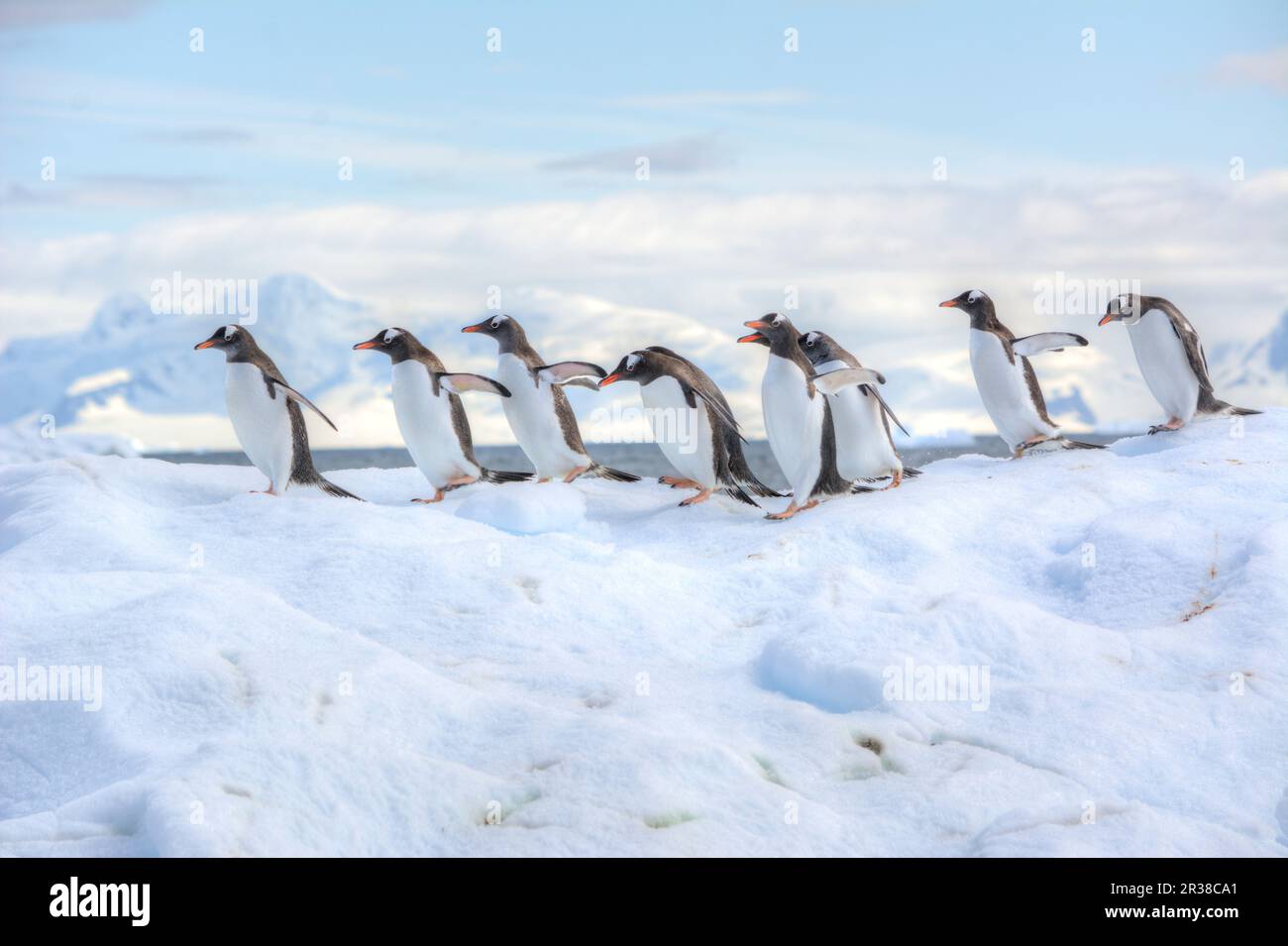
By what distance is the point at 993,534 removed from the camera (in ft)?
20.4

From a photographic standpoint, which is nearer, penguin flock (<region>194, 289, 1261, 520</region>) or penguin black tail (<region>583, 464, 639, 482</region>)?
penguin flock (<region>194, 289, 1261, 520</region>)

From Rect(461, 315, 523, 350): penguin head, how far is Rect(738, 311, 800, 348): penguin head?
179cm

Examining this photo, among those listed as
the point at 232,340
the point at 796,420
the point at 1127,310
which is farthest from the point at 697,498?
the point at 1127,310

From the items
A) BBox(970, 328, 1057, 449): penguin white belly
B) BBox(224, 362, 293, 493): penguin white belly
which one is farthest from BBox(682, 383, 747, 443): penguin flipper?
BBox(224, 362, 293, 493): penguin white belly

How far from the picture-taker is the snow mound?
707cm

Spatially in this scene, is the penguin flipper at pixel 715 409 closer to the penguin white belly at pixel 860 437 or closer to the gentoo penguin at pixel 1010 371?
the penguin white belly at pixel 860 437

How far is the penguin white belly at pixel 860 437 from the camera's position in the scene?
758cm

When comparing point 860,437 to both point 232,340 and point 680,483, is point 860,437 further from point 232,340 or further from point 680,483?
point 232,340

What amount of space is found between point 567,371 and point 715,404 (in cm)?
102

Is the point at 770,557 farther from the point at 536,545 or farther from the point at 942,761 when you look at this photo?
the point at 942,761

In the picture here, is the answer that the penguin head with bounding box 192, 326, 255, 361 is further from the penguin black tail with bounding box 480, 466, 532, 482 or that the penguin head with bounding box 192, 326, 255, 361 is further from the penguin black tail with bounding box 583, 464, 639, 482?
the penguin black tail with bounding box 583, 464, 639, 482

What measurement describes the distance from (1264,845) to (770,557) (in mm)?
2606

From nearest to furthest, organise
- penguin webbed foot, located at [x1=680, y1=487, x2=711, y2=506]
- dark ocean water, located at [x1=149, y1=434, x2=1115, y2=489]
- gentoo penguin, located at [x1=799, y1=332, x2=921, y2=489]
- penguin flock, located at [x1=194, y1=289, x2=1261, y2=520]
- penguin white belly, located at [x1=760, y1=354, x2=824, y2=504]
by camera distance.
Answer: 1. penguin white belly, located at [x1=760, y1=354, x2=824, y2=504]
2. penguin flock, located at [x1=194, y1=289, x2=1261, y2=520]
3. penguin webbed foot, located at [x1=680, y1=487, x2=711, y2=506]
4. gentoo penguin, located at [x1=799, y1=332, x2=921, y2=489]
5. dark ocean water, located at [x1=149, y1=434, x2=1115, y2=489]
